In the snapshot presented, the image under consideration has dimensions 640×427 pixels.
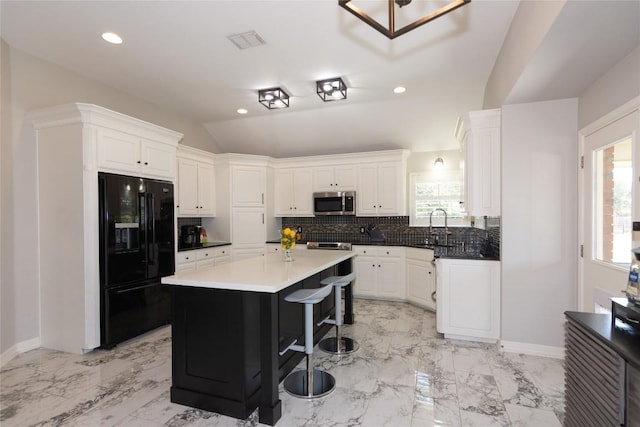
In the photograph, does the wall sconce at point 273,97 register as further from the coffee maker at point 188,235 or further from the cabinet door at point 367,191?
the coffee maker at point 188,235

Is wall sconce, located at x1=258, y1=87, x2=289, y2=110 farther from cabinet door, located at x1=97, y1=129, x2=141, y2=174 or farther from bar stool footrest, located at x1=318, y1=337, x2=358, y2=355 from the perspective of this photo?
bar stool footrest, located at x1=318, y1=337, x2=358, y2=355

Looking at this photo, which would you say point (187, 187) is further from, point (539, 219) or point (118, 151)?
point (539, 219)

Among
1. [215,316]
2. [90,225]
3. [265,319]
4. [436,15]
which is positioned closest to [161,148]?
[90,225]

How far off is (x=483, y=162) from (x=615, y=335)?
2212 millimetres

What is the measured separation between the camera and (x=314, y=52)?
9.93 feet

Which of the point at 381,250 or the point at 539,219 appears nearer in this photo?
the point at 539,219

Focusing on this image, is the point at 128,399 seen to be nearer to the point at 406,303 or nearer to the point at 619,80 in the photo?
the point at 406,303

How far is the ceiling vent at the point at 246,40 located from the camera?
2.73 meters

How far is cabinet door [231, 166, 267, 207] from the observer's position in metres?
5.20

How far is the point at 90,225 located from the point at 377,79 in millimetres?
3365

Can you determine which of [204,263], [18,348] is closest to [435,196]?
[204,263]

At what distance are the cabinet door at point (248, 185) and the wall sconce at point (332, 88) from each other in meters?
2.05

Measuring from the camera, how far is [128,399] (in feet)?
7.46

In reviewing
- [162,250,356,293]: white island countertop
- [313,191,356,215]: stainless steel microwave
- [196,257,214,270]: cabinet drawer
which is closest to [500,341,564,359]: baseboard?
[162,250,356,293]: white island countertop
